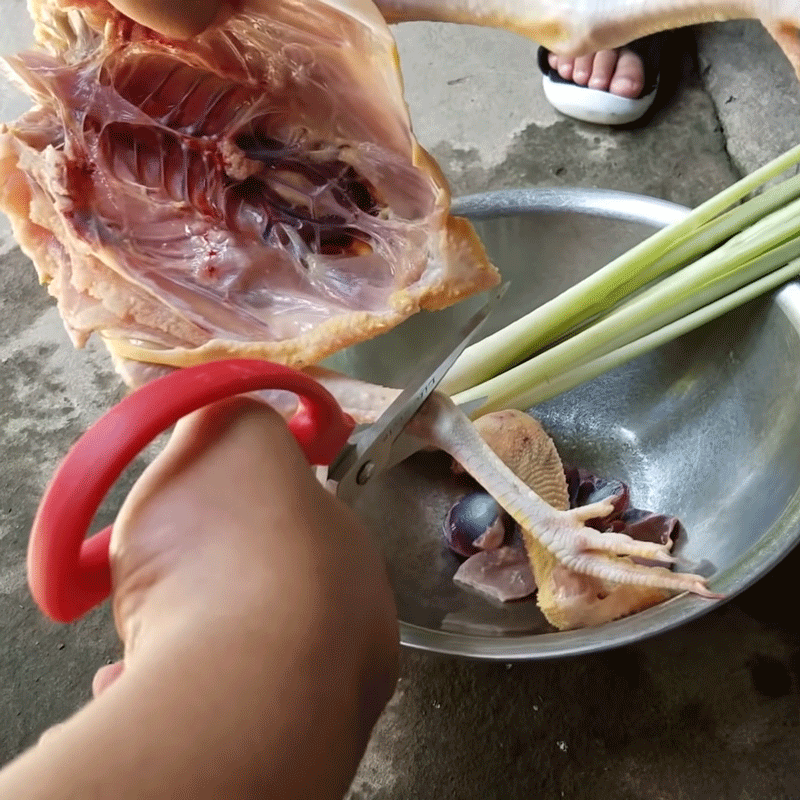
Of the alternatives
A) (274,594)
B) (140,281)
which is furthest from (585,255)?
(274,594)

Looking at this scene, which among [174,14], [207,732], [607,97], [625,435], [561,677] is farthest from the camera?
[607,97]

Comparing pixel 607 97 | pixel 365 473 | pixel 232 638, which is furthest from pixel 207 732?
pixel 607 97

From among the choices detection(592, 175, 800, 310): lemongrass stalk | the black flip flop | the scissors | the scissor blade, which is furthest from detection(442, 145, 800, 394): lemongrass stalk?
the black flip flop

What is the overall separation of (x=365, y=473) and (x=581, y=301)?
0.44m

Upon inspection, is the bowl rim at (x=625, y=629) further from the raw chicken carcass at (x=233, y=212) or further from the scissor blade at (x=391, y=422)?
the scissor blade at (x=391, y=422)

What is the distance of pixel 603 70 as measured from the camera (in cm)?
155

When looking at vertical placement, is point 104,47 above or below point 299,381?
above

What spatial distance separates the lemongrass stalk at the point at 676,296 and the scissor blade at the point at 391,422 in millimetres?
219

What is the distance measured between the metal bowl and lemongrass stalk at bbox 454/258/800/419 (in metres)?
0.02

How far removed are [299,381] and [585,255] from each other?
639mm

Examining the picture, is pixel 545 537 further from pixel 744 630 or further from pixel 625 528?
pixel 744 630

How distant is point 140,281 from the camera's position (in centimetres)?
73

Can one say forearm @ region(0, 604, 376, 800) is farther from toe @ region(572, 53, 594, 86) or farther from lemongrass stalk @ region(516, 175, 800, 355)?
toe @ region(572, 53, 594, 86)

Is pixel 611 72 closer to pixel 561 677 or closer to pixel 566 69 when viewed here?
pixel 566 69
